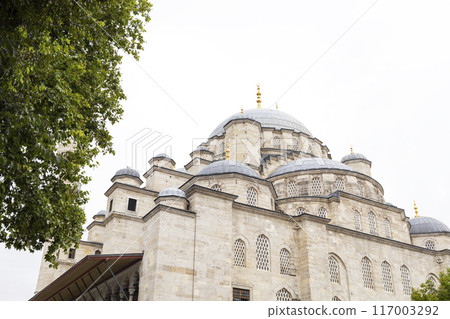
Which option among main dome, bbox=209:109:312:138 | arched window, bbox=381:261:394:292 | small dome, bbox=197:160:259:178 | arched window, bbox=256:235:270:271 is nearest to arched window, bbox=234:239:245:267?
arched window, bbox=256:235:270:271

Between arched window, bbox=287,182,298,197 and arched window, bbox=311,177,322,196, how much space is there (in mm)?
983

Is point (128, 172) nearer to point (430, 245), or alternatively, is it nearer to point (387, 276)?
point (387, 276)

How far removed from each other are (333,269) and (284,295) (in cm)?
314

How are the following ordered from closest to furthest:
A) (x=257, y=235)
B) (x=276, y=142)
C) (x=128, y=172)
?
(x=257, y=235), (x=128, y=172), (x=276, y=142)

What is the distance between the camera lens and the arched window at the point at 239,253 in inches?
648

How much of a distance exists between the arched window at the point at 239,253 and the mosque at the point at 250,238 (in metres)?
0.04

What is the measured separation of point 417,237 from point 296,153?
10.2 m

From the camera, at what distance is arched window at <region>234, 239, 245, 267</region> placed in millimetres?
16469

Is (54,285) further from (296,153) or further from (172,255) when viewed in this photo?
(296,153)

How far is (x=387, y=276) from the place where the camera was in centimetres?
2044

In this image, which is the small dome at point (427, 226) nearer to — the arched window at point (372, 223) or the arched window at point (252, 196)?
the arched window at point (372, 223)

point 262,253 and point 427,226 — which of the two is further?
point 427,226

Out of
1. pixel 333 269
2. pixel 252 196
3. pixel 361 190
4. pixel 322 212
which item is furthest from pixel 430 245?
pixel 252 196

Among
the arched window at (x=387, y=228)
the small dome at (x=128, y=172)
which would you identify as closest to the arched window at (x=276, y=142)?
the arched window at (x=387, y=228)
